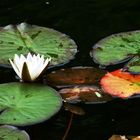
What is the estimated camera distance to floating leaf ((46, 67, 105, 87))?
1.96 metres

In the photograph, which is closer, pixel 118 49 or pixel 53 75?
pixel 53 75

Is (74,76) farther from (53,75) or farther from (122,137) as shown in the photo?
(122,137)

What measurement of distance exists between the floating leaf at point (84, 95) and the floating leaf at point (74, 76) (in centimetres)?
5

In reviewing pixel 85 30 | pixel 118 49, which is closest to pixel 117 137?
pixel 118 49

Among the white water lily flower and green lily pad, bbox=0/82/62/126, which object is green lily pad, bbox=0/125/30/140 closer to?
green lily pad, bbox=0/82/62/126

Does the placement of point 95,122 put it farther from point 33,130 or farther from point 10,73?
point 10,73

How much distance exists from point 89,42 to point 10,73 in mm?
510

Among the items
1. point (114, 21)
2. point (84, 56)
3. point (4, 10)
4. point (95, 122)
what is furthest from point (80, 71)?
point (4, 10)

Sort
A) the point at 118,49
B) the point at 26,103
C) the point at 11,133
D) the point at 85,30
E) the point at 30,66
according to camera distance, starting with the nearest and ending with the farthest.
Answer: the point at 11,133, the point at 26,103, the point at 30,66, the point at 118,49, the point at 85,30

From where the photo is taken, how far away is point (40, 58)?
6.42 ft

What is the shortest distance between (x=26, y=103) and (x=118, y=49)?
0.63 metres

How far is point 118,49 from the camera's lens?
7.26 feet

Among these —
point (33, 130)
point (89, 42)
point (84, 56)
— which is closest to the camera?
point (33, 130)

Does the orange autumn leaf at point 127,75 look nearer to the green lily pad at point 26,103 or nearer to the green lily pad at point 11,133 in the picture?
the green lily pad at point 26,103
